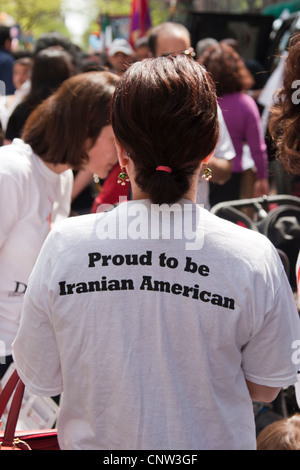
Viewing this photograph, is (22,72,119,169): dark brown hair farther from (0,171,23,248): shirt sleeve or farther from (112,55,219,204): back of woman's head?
(112,55,219,204): back of woman's head

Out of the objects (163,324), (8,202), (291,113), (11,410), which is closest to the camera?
(163,324)

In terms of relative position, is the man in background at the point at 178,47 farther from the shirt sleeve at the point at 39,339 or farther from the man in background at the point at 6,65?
the man in background at the point at 6,65

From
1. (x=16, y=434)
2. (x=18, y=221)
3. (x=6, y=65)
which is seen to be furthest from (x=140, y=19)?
(x=16, y=434)

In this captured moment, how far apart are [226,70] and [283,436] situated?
12.2 ft

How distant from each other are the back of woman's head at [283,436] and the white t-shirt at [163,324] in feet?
1.45

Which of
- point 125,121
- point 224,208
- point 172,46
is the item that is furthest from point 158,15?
point 125,121

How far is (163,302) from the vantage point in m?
1.53

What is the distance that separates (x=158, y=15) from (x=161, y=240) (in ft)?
82.7

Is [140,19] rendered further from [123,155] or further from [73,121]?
[123,155]

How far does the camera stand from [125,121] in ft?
5.19

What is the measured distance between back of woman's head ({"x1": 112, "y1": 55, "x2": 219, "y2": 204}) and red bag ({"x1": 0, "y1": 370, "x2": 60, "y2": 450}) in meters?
0.72

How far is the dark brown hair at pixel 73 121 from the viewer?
2.73 m

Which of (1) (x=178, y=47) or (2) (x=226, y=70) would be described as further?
(2) (x=226, y=70)
